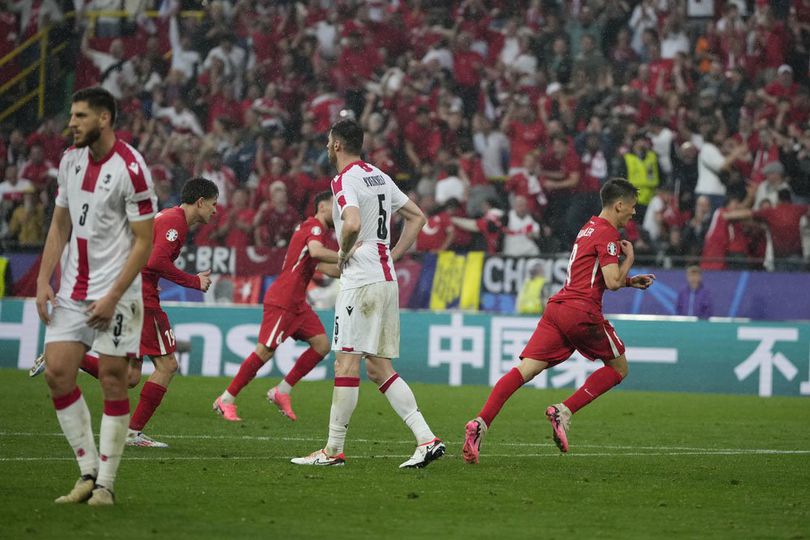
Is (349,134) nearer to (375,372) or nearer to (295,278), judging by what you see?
Answer: (375,372)

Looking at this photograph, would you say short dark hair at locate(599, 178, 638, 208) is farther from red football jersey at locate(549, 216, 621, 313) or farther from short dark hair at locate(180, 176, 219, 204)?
short dark hair at locate(180, 176, 219, 204)

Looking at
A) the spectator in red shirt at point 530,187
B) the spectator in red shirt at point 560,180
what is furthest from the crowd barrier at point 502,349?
the spectator in red shirt at point 530,187

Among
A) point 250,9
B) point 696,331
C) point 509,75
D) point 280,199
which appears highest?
point 250,9

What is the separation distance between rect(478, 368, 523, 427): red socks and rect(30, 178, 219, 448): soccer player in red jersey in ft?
8.36

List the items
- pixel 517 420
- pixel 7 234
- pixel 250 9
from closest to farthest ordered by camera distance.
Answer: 1. pixel 517 420
2. pixel 7 234
3. pixel 250 9

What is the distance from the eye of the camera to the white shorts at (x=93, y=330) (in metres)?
6.89

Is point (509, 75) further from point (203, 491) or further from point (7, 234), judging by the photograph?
point (203, 491)

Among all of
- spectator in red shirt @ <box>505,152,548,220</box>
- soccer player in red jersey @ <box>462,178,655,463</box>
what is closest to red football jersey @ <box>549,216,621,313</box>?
soccer player in red jersey @ <box>462,178,655,463</box>

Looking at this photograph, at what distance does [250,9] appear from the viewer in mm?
26672

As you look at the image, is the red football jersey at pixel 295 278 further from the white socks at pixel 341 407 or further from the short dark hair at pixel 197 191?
the white socks at pixel 341 407

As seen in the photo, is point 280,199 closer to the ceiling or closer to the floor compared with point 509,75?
closer to the floor

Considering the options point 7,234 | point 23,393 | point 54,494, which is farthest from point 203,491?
point 7,234

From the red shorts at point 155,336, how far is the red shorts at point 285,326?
2.52 metres

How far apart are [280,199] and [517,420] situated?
30.8ft
